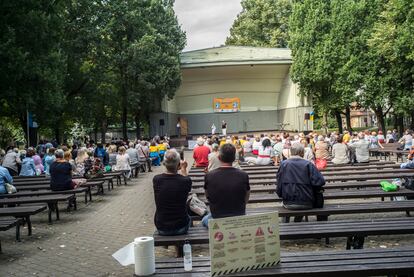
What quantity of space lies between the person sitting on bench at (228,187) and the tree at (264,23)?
55597 mm

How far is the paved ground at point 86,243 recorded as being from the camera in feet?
20.6

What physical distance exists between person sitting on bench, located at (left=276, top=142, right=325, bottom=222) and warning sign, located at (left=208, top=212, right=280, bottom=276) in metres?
2.60

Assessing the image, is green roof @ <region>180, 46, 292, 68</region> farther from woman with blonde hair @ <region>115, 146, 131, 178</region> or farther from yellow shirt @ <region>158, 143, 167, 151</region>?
woman with blonde hair @ <region>115, 146, 131, 178</region>

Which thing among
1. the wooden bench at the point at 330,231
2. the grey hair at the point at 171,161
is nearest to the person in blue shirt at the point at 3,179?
the wooden bench at the point at 330,231

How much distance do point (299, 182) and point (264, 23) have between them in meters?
56.5

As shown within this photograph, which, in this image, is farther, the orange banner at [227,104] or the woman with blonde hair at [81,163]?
the orange banner at [227,104]

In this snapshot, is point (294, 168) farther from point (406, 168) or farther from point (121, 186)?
point (121, 186)

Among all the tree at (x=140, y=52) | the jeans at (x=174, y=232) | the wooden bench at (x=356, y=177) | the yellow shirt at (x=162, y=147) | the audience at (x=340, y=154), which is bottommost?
the jeans at (x=174, y=232)

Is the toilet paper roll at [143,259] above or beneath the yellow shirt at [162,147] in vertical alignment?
beneath

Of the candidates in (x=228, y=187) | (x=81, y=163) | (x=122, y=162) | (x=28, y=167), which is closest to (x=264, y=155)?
(x=122, y=162)

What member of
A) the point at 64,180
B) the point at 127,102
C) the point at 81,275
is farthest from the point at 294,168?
the point at 127,102

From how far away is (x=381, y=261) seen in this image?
14.0 ft

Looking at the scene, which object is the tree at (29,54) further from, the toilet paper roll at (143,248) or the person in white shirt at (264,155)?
the toilet paper roll at (143,248)

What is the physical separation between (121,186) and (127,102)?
21670mm
